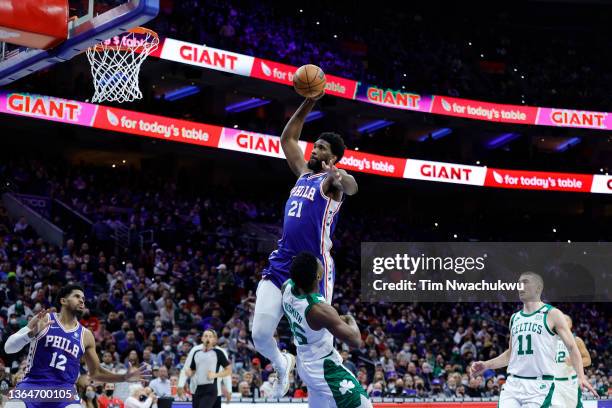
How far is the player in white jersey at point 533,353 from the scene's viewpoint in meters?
8.30

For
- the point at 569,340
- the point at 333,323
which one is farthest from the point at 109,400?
the point at 333,323

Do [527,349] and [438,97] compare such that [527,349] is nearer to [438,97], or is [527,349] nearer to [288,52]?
[288,52]

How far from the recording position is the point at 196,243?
2406cm

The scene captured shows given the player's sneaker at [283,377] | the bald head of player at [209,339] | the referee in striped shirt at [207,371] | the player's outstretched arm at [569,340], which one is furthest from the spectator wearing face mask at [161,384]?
the player's outstretched arm at [569,340]

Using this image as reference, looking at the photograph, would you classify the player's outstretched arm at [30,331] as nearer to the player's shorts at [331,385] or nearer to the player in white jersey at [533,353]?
the player's shorts at [331,385]

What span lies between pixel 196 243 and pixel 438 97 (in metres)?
11.5

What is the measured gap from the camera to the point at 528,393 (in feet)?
27.3

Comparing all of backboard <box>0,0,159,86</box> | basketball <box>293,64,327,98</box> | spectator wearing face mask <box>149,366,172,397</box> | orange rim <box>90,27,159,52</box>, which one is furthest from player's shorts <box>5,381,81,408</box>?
spectator wearing face mask <box>149,366,172,397</box>

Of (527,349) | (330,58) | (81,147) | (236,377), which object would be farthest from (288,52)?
(527,349)

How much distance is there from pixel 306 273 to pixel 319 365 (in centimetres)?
72

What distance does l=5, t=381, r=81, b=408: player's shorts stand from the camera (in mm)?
7027

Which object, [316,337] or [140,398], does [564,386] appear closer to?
[316,337]

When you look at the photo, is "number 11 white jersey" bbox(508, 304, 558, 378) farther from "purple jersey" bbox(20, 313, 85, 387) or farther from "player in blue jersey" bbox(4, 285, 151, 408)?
"purple jersey" bbox(20, 313, 85, 387)

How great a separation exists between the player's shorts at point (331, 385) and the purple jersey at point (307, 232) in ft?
2.44
